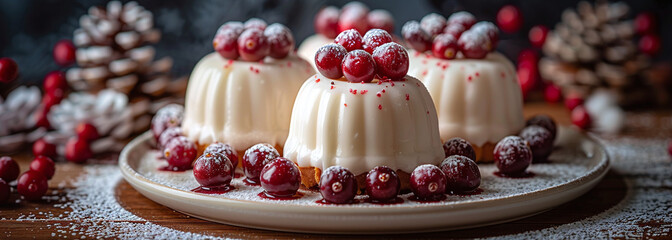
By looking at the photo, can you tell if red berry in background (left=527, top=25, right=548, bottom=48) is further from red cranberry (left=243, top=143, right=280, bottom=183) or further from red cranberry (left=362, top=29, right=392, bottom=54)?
red cranberry (left=243, top=143, right=280, bottom=183)

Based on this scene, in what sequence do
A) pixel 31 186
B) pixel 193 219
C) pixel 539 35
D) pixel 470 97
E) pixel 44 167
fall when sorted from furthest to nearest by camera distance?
1. pixel 539 35
2. pixel 470 97
3. pixel 44 167
4. pixel 31 186
5. pixel 193 219

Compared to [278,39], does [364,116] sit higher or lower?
lower

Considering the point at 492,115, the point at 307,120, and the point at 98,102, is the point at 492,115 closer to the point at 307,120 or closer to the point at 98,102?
the point at 307,120

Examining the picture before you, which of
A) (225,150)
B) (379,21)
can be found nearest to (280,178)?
(225,150)

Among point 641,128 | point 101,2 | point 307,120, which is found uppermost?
point 101,2

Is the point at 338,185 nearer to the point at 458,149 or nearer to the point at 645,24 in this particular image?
the point at 458,149

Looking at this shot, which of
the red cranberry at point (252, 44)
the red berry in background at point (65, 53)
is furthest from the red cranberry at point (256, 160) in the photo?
the red berry in background at point (65, 53)

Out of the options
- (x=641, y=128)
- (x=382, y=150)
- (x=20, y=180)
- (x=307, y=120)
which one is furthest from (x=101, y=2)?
(x=641, y=128)
